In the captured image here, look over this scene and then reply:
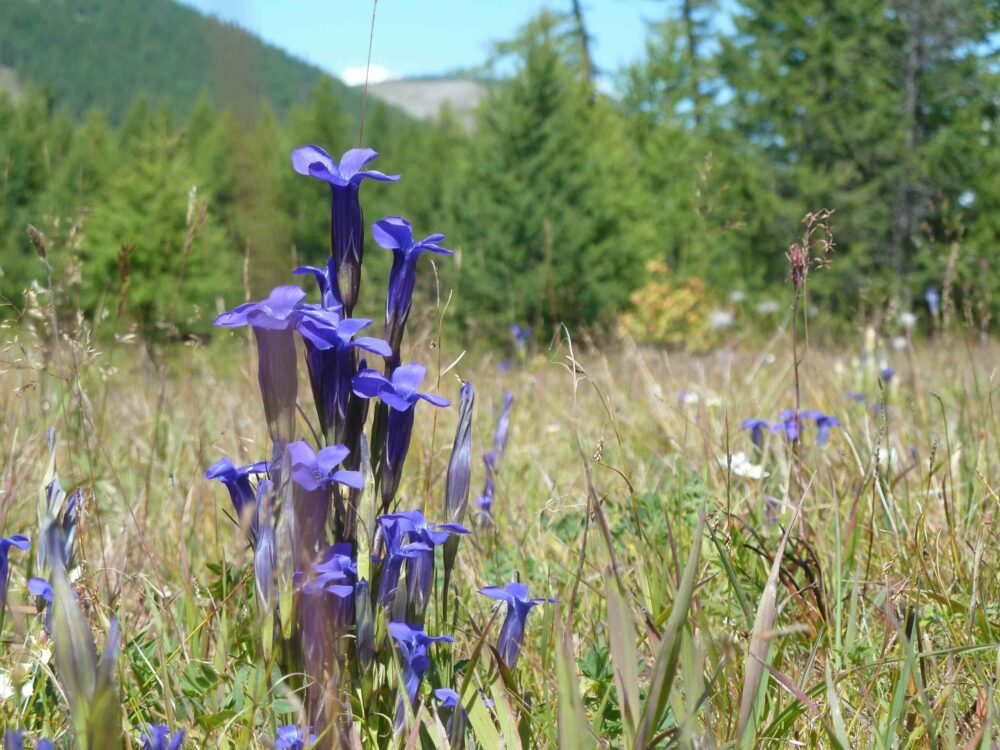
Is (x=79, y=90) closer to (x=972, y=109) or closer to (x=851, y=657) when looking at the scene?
(x=851, y=657)

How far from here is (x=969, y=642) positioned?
1.35 meters

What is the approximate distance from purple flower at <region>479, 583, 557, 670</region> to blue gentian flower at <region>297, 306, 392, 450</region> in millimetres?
287

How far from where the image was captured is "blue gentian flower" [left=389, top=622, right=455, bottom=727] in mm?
1059

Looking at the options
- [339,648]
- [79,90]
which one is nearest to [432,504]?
[339,648]

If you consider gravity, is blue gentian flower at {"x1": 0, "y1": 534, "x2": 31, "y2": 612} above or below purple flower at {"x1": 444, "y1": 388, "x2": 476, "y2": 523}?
below

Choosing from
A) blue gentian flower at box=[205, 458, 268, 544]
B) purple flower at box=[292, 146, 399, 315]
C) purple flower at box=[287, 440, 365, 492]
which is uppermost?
purple flower at box=[292, 146, 399, 315]

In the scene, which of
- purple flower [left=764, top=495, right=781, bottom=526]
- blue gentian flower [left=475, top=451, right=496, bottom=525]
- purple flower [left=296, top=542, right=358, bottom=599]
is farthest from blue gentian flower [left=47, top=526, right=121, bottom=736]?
purple flower [left=764, top=495, right=781, bottom=526]

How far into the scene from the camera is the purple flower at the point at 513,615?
1.16 metres

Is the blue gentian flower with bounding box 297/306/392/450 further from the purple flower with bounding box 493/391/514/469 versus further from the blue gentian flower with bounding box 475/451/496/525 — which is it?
the purple flower with bounding box 493/391/514/469

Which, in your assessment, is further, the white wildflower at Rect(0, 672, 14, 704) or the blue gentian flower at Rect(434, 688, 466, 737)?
the white wildflower at Rect(0, 672, 14, 704)

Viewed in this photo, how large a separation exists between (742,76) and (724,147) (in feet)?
4.87

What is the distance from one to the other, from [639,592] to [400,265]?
91 cm

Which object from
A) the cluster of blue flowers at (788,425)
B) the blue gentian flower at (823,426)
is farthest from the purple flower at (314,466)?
the blue gentian flower at (823,426)

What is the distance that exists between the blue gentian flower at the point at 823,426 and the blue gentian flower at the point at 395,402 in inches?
60.3
